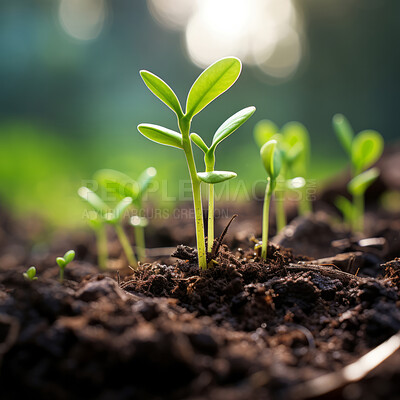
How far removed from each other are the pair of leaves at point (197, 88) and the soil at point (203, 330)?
395mm

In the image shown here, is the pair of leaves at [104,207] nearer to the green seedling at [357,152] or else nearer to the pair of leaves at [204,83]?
the pair of leaves at [204,83]

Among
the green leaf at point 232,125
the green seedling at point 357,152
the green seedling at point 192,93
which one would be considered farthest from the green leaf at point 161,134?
the green seedling at point 357,152

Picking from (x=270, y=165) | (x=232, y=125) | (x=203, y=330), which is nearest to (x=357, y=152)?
(x=270, y=165)

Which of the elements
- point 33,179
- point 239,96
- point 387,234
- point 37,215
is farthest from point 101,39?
point 387,234

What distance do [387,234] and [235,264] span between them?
41.5 inches

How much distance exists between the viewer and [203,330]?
74cm

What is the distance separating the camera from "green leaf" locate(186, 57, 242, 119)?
1.00 metres

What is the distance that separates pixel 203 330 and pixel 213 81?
0.64m

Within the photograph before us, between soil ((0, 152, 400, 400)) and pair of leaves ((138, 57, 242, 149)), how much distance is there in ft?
1.29

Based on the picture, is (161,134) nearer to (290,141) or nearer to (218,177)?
(218,177)

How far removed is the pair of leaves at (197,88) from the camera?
1.00 meters

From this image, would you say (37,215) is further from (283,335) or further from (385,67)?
(385,67)

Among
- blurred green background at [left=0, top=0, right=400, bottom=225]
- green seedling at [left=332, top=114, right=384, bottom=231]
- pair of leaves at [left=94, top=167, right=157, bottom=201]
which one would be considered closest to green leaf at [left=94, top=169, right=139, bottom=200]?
pair of leaves at [left=94, top=167, right=157, bottom=201]

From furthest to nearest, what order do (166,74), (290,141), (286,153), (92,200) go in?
1. (166,74)
2. (290,141)
3. (286,153)
4. (92,200)
